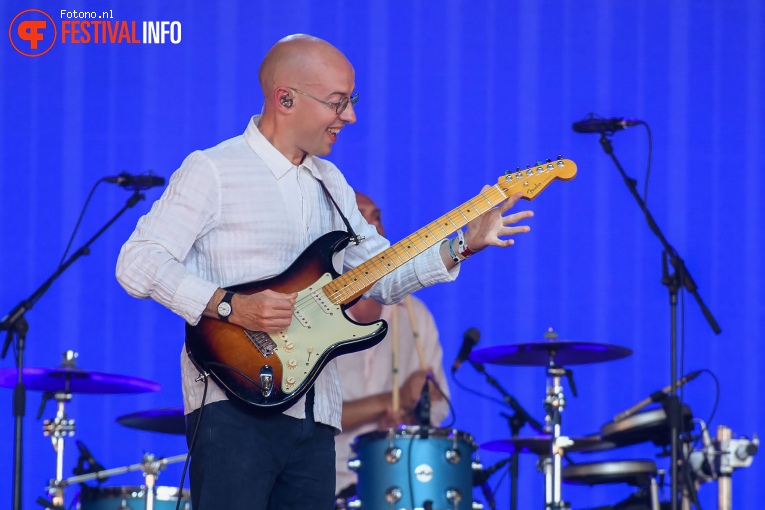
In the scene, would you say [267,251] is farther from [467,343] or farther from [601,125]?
[601,125]

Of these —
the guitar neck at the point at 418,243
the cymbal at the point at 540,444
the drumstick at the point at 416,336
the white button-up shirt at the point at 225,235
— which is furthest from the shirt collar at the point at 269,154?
the drumstick at the point at 416,336

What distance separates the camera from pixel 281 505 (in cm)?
297

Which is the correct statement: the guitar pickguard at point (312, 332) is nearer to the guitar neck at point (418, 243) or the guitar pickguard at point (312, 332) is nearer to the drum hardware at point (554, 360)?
the guitar neck at point (418, 243)

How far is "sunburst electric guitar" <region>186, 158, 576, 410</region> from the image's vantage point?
9.71 ft

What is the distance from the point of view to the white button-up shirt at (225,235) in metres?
3.00

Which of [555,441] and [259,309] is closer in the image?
[259,309]

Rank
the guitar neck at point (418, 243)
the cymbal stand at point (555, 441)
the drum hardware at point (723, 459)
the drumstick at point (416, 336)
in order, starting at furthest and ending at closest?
1. the drumstick at point (416, 336)
2. the drum hardware at point (723, 459)
3. the cymbal stand at point (555, 441)
4. the guitar neck at point (418, 243)

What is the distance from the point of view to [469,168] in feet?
20.9

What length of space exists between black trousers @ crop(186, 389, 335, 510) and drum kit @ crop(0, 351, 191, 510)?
231 centimetres

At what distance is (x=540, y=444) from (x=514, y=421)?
0.72 ft

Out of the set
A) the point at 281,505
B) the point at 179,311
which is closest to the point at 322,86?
the point at 179,311

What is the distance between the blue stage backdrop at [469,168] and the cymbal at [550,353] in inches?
28.1

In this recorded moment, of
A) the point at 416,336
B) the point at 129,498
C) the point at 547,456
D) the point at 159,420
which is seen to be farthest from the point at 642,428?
the point at 129,498

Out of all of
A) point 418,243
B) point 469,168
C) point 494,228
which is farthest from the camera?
point 469,168
